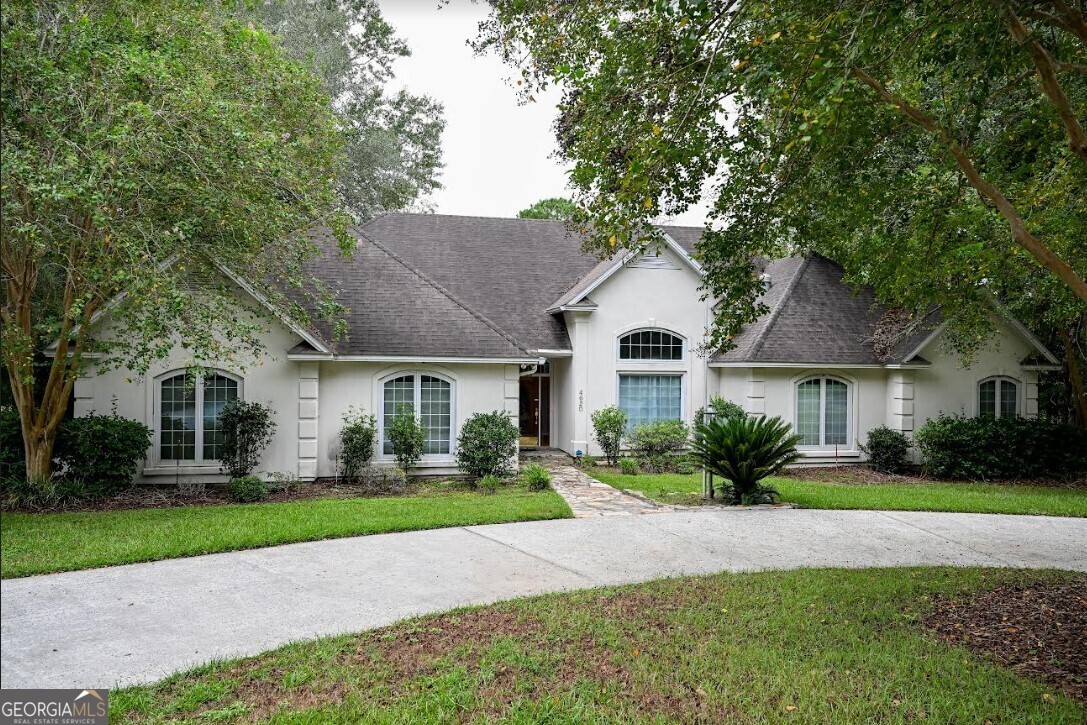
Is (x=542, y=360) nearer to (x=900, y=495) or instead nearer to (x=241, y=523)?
(x=900, y=495)

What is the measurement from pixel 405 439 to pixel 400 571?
6.43m

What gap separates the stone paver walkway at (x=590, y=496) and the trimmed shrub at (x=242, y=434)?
5.67 m

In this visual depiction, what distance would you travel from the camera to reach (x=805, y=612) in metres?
6.31

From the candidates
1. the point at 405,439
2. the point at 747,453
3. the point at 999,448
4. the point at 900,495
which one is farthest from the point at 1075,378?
the point at 405,439

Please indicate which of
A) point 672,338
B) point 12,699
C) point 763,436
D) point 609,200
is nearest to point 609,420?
point 672,338

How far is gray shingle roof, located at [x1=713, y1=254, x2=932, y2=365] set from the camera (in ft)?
57.1

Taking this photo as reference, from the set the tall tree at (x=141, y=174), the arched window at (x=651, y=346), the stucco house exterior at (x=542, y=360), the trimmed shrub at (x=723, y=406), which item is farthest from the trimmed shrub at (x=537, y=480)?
the arched window at (x=651, y=346)

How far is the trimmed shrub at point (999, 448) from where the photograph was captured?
52.4 feet

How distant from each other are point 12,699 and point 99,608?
12.6 feet

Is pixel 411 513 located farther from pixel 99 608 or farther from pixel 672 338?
pixel 672 338

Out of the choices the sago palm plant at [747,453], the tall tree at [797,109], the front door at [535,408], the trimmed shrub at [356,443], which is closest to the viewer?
the tall tree at [797,109]

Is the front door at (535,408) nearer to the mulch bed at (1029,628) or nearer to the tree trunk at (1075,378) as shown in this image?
the tree trunk at (1075,378)

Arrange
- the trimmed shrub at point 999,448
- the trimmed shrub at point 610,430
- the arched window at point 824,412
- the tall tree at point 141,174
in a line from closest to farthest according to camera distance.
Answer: the tall tree at point 141,174 < the trimmed shrub at point 999,448 < the trimmed shrub at point 610,430 < the arched window at point 824,412

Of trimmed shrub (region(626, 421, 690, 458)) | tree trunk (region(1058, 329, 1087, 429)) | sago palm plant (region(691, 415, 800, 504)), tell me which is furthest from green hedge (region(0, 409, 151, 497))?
tree trunk (region(1058, 329, 1087, 429))
